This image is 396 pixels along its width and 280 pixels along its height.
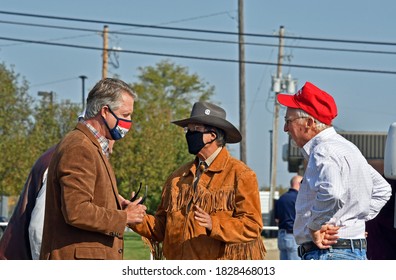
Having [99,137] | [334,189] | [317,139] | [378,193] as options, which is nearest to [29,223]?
[99,137]

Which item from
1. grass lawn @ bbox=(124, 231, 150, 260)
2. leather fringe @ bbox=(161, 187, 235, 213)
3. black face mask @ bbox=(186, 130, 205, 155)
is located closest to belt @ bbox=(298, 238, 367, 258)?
leather fringe @ bbox=(161, 187, 235, 213)

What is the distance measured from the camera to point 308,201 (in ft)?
20.0

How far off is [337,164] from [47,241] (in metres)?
1.64

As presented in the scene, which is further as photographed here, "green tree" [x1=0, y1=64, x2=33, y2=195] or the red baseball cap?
"green tree" [x1=0, y1=64, x2=33, y2=195]

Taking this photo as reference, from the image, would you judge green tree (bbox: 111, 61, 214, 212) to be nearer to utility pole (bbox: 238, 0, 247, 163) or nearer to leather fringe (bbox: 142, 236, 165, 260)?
utility pole (bbox: 238, 0, 247, 163)

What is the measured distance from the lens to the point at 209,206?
6.68 metres

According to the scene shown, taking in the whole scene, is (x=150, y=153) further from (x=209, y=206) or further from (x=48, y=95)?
(x=209, y=206)

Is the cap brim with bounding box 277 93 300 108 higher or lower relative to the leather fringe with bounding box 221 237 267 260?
higher

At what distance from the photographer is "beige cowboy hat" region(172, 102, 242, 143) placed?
694 centimetres

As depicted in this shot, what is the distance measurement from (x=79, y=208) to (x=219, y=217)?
48.4 inches

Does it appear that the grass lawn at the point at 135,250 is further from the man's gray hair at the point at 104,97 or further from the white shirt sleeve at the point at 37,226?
the man's gray hair at the point at 104,97
